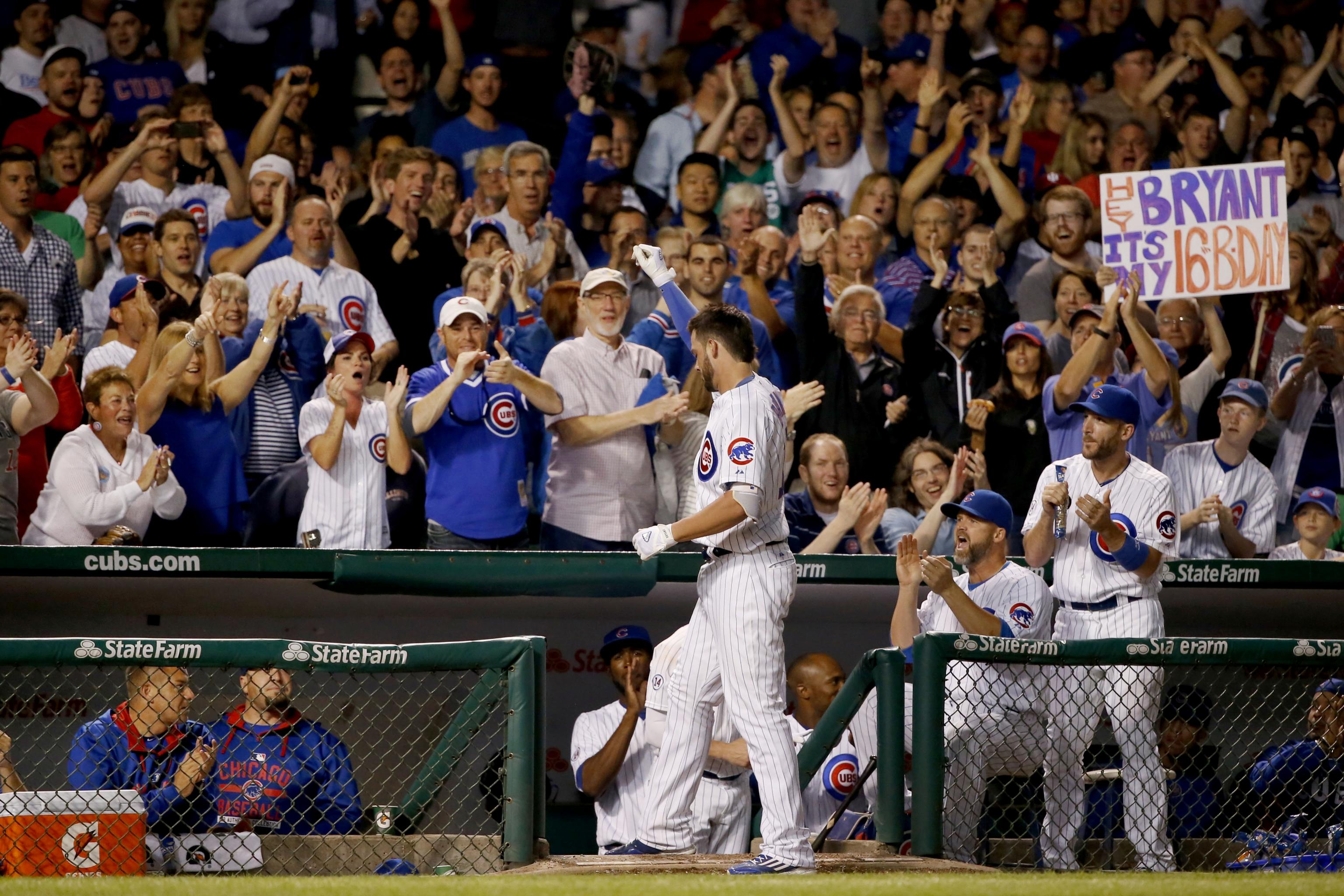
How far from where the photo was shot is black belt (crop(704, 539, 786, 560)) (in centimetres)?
388

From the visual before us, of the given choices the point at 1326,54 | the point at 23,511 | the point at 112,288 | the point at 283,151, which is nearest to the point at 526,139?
the point at 283,151

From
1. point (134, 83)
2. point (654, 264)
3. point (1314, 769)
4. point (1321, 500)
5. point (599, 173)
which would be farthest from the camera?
point (599, 173)

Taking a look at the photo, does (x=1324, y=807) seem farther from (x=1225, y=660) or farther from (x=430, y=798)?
(x=430, y=798)

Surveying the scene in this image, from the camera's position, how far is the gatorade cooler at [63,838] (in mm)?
3635

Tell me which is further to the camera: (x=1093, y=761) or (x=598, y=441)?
(x=598, y=441)

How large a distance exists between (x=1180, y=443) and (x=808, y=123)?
275 centimetres

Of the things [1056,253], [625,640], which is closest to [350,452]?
[625,640]

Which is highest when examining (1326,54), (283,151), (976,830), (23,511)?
(1326,54)

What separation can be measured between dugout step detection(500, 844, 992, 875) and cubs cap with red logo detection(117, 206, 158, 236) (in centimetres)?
420

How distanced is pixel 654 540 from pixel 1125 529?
184cm

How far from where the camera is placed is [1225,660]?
4.07m

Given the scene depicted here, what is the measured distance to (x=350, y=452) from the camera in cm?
593

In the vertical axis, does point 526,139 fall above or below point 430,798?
above

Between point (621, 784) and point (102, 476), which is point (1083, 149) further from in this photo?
point (102, 476)
